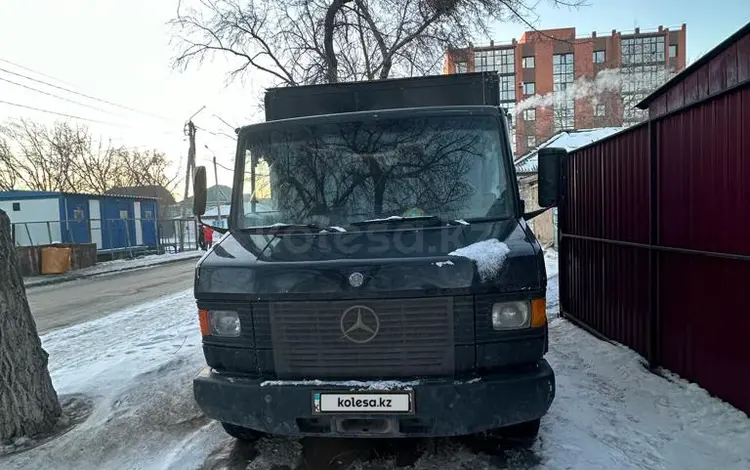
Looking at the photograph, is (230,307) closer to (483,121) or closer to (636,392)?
(483,121)

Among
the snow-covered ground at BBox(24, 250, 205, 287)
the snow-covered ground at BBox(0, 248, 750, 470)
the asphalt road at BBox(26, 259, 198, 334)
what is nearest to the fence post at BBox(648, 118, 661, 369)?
the snow-covered ground at BBox(0, 248, 750, 470)

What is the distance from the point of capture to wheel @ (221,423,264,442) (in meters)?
3.64

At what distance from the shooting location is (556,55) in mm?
62594

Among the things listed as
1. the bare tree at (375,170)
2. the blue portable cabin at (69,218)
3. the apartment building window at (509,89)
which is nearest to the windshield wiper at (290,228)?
the bare tree at (375,170)

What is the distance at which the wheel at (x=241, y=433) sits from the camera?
3643mm

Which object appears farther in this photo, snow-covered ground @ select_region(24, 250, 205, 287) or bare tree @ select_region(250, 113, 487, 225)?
snow-covered ground @ select_region(24, 250, 205, 287)

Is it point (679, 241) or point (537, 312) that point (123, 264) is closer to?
point (679, 241)

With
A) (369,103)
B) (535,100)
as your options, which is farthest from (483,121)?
(535,100)

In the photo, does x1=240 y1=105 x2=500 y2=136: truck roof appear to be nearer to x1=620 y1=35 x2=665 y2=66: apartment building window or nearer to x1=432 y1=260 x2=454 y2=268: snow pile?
x1=432 y1=260 x2=454 y2=268: snow pile

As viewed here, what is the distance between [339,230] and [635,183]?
343 centimetres

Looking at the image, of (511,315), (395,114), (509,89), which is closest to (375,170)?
(395,114)

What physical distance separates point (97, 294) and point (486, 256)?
12690 millimetres

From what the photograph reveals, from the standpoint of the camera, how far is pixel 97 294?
12.9m

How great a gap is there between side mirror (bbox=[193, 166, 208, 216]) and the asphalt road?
6.04 m
